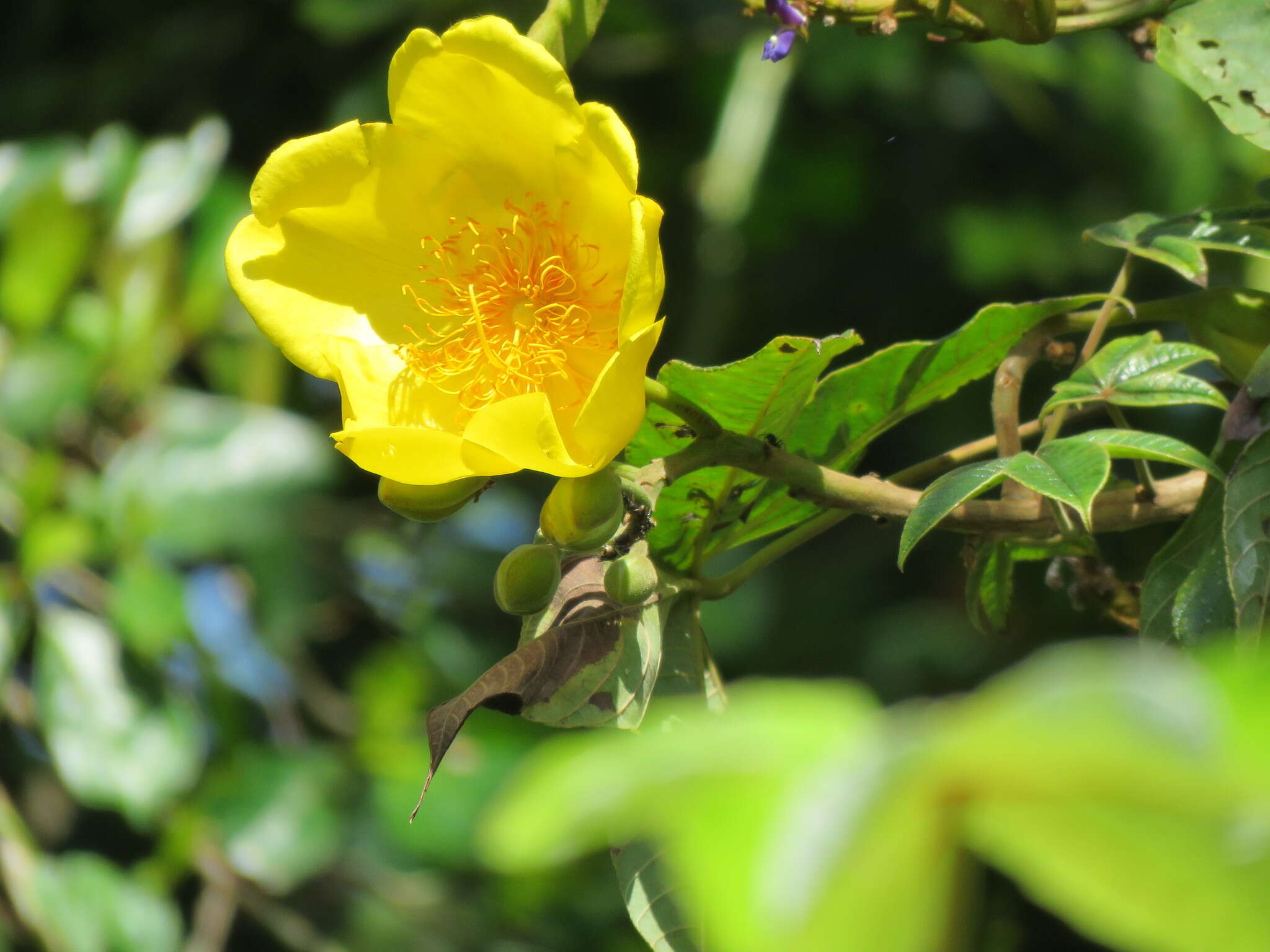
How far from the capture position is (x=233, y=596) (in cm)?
174

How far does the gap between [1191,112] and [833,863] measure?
2147 mm

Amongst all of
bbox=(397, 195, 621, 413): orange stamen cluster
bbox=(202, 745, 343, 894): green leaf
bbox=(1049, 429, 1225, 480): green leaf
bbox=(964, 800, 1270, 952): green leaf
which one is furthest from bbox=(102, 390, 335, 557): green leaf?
bbox=(964, 800, 1270, 952): green leaf

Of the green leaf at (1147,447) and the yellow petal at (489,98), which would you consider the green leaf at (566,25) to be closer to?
the yellow petal at (489,98)

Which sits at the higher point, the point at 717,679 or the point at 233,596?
the point at 717,679

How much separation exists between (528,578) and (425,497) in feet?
0.24

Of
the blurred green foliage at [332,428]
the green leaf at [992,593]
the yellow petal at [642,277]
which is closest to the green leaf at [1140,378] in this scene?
the green leaf at [992,593]

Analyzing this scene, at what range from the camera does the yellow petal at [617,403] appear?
0.63 m

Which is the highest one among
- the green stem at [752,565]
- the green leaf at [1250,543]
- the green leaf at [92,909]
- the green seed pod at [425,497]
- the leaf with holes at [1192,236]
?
the leaf with holes at [1192,236]

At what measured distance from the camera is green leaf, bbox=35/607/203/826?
143 cm

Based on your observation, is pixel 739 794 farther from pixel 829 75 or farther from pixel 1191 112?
pixel 1191 112

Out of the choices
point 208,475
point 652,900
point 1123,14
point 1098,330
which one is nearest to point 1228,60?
point 1123,14

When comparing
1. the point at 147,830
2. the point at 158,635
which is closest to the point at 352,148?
the point at 158,635

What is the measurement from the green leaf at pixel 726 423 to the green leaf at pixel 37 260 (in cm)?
107

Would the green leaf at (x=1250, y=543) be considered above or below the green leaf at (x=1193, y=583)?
above
